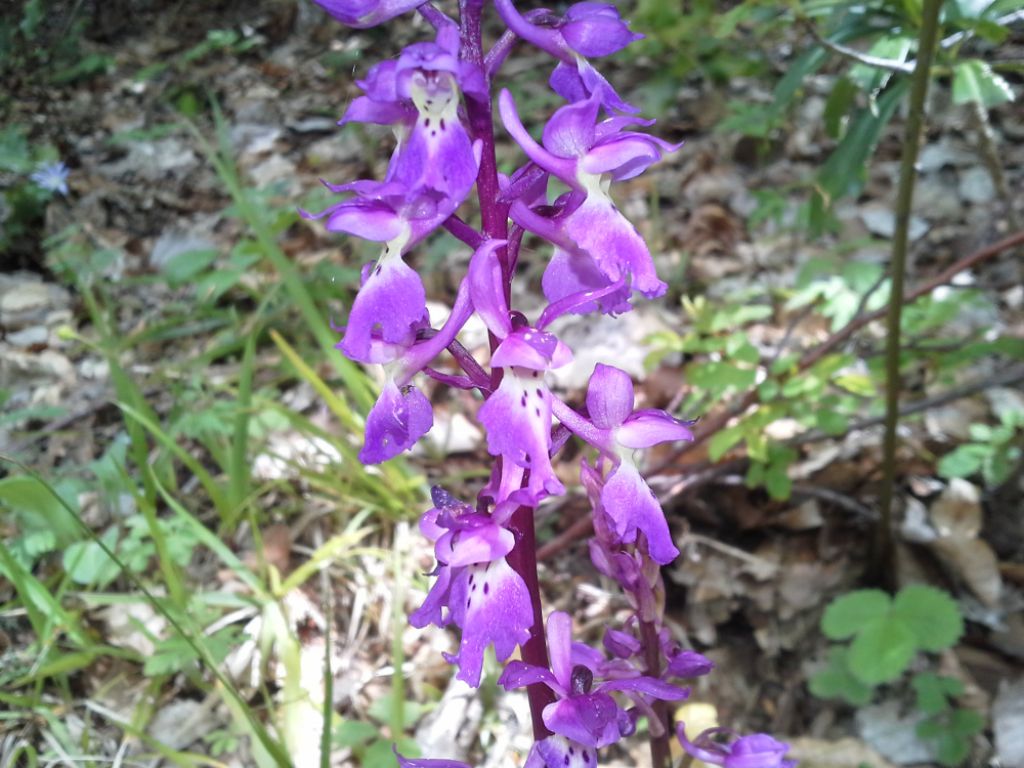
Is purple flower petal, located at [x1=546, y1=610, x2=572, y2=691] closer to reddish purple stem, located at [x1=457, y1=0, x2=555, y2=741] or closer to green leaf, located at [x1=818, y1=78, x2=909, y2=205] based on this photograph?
reddish purple stem, located at [x1=457, y1=0, x2=555, y2=741]

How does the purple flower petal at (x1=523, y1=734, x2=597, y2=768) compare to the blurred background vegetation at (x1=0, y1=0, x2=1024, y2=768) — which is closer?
the purple flower petal at (x1=523, y1=734, x2=597, y2=768)

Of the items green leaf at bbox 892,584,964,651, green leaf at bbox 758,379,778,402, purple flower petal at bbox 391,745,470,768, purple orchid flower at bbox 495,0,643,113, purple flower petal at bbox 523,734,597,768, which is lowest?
green leaf at bbox 892,584,964,651

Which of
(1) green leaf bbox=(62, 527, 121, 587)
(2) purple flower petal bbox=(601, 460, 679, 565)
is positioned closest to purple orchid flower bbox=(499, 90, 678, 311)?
(2) purple flower petal bbox=(601, 460, 679, 565)

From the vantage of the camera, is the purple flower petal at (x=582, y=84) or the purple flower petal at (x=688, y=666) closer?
the purple flower petal at (x=582, y=84)

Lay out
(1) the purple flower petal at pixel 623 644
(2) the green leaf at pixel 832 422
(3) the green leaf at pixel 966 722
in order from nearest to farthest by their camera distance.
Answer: (1) the purple flower petal at pixel 623 644 < (3) the green leaf at pixel 966 722 < (2) the green leaf at pixel 832 422

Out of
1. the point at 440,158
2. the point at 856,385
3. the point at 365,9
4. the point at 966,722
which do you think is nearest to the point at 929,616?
the point at 966,722

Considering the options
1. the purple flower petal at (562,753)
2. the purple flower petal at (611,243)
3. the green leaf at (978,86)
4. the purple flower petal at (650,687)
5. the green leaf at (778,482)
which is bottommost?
the green leaf at (778,482)

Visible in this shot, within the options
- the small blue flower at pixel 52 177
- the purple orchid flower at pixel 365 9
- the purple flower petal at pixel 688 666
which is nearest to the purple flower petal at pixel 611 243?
the purple orchid flower at pixel 365 9

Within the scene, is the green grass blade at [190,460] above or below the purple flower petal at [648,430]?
below

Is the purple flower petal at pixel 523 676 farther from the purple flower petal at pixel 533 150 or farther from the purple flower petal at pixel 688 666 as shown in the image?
the purple flower petal at pixel 533 150
